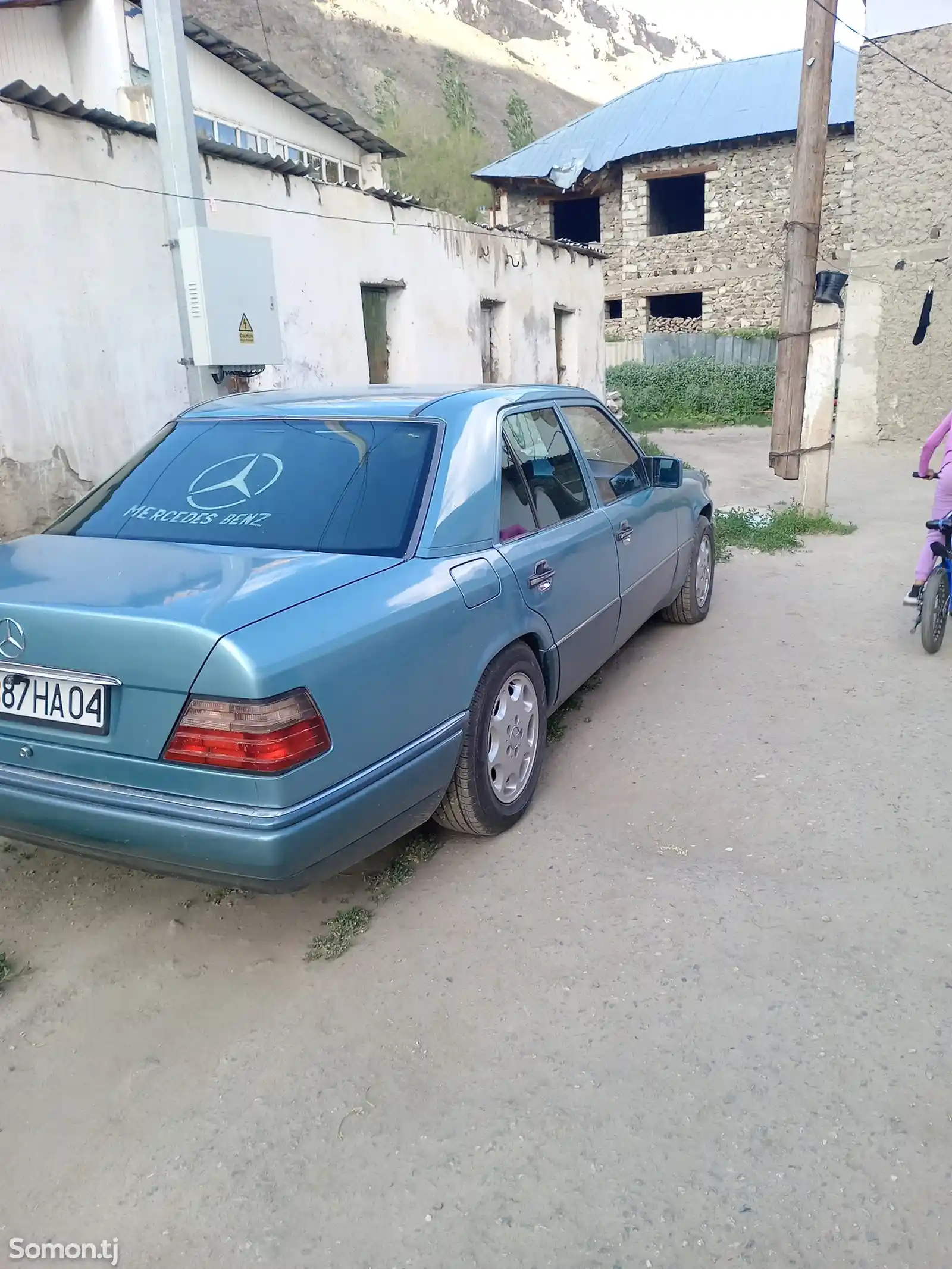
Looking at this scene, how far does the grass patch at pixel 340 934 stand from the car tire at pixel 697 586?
3323 millimetres

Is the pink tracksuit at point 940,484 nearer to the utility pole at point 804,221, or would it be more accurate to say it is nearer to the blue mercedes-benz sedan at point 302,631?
the blue mercedes-benz sedan at point 302,631

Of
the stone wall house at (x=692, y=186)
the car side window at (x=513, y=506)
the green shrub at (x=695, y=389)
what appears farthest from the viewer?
the stone wall house at (x=692, y=186)

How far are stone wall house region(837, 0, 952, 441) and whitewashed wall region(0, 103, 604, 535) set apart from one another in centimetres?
724

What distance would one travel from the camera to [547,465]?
155 inches

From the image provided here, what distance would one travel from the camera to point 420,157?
34500mm

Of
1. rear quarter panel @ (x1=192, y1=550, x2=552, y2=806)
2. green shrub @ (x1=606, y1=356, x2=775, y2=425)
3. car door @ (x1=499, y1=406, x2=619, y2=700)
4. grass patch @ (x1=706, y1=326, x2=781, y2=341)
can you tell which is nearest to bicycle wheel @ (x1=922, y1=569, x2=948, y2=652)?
car door @ (x1=499, y1=406, x2=619, y2=700)

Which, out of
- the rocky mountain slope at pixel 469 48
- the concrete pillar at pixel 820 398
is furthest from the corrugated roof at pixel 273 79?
the rocky mountain slope at pixel 469 48

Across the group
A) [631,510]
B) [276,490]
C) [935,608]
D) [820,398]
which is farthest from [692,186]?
[276,490]

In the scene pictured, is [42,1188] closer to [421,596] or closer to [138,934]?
[138,934]

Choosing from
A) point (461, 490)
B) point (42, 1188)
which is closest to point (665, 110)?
point (461, 490)

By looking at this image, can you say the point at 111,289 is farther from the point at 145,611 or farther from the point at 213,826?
the point at 213,826

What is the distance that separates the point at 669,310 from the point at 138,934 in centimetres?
2868

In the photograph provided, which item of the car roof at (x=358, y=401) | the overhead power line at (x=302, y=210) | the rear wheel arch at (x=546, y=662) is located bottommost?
the rear wheel arch at (x=546, y=662)

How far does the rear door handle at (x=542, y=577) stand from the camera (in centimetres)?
350
